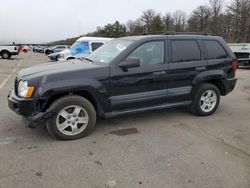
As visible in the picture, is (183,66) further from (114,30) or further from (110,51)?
(114,30)

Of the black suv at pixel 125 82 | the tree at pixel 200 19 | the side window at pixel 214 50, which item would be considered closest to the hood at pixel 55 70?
the black suv at pixel 125 82

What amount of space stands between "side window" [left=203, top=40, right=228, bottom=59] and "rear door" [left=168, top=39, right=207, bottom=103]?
21cm

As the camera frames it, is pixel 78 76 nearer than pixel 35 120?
No

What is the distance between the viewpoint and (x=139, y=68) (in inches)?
180

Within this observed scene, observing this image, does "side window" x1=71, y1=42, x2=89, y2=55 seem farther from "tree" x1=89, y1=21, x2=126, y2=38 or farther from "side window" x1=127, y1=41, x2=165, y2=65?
"tree" x1=89, y1=21, x2=126, y2=38

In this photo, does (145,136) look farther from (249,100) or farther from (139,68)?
(249,100)

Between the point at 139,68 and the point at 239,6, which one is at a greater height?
the point at 239,6

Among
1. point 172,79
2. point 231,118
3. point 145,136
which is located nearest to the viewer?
point 145,136

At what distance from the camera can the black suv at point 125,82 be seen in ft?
13.0

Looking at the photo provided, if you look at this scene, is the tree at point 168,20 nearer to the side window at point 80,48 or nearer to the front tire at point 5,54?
the front tire at point 5,54

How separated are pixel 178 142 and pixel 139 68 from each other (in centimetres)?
149

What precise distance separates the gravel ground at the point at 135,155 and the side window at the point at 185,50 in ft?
4.26

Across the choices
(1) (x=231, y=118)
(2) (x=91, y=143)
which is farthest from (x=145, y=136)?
(1) (x=231, y=118)

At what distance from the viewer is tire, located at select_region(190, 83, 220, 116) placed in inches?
211
